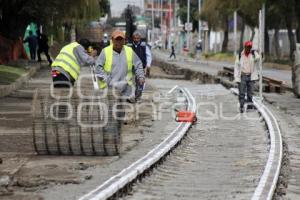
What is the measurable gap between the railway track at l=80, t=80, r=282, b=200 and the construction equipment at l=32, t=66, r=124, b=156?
2.51 feet

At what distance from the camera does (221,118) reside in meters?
19.5

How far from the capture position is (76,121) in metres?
12.3

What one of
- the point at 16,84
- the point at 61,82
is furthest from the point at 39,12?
the point at 61,82

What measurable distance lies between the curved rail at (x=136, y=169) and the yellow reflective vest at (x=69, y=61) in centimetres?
210

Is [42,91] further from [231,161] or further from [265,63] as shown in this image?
[265,63]

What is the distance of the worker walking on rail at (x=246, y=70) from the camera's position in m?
20.4

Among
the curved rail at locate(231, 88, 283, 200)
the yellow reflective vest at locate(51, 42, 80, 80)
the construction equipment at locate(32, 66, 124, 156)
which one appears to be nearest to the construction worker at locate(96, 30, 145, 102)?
the yellow reflective vest at locate(51, 42, 80, 80)

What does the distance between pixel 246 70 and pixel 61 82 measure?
7315 millimetres

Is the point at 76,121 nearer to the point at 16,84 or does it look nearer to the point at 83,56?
the point at 83,56

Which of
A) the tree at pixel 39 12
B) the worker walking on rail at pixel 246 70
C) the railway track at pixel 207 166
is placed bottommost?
the railway track at pixel 207 166

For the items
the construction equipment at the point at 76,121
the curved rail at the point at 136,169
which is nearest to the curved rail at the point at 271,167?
the curved rail at the point at 136,169

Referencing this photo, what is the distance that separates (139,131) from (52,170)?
5282 millimetres

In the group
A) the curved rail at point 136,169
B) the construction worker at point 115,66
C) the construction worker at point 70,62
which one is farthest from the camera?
the construction worker at point 70,62

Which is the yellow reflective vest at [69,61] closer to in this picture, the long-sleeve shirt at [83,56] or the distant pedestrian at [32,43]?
the long-sleeve shirt at [83,56]
